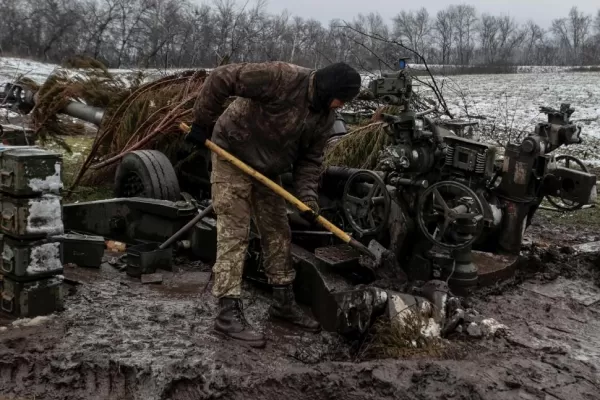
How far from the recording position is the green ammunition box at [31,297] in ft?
14.1

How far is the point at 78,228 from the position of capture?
6.40 meters

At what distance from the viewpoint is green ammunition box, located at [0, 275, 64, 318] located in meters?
4.29

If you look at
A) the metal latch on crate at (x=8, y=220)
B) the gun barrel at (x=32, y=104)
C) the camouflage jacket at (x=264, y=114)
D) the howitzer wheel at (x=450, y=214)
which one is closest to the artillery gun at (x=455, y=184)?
the howitzer wheel at (x=450, y=214)

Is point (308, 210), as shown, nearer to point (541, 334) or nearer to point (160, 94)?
point (541, 334)

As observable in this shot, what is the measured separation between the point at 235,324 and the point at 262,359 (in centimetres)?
42

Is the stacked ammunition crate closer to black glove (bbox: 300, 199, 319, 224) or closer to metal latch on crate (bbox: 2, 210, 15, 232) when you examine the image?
metal latch on crate (bbox: 2, 210, 15, 232)

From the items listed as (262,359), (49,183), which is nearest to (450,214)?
(262,359)

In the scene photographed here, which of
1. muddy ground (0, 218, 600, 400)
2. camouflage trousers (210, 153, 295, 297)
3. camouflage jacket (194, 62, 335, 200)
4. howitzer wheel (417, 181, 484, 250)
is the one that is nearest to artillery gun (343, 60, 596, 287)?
howitzer wheel (417, 181, 484, 250)

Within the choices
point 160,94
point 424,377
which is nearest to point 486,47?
point 160,94

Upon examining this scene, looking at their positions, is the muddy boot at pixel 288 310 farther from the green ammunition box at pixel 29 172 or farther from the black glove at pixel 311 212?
the green ammunition box at pixel 29 172

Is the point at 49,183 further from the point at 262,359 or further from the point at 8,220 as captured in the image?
the point at 262,359

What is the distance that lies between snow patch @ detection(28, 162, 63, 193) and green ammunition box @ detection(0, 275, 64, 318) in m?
0.57

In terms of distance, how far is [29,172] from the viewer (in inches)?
166

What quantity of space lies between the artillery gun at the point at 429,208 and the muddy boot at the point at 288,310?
133 millimetres
